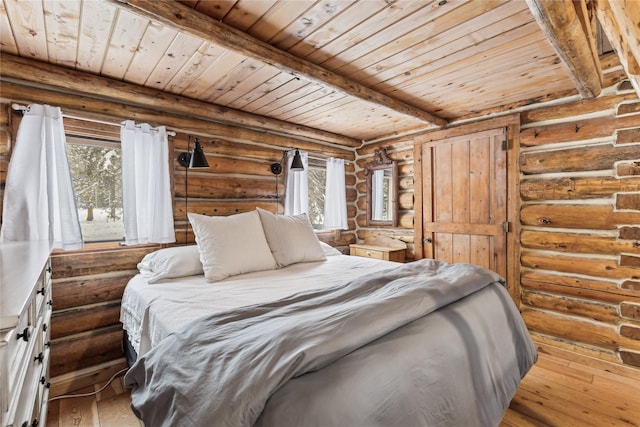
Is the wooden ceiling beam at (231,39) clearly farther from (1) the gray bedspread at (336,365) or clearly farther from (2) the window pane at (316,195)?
(2) the window pane at (316,195)

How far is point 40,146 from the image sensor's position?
2.08 metres

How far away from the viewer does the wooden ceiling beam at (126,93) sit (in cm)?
201

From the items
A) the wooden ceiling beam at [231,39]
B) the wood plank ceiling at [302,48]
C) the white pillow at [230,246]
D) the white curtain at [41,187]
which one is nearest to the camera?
the wooden ceiling beam at [231,39]

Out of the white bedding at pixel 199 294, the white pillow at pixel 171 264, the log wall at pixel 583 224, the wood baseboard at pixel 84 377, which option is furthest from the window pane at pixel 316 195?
the wood baseboard at pixel 84 377

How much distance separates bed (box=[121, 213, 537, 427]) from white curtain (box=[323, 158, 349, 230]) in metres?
2.07

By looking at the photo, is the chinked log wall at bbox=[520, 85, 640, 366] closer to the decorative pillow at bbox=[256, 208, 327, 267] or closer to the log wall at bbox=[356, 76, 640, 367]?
the log wall at bbox=[356, 76, 640, 367]

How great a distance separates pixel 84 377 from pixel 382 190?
11.9 ft

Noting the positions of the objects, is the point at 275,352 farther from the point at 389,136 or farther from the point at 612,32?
the point at 389,136

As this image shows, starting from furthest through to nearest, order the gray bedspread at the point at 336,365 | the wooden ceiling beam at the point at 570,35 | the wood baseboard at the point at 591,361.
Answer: the wood baseboard at the point at 591,361 < the wooden ceiling beam at the point at 570,35 < the gray bedspread at the point at 336,365

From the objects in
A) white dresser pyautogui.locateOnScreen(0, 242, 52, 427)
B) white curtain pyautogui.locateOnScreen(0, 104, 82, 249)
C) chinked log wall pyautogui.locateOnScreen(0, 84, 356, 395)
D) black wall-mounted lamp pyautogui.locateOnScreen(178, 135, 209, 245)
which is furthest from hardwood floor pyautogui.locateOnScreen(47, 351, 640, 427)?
black wall-mounted lamp pyautogui.locateOnScreen(178, 135, 209, 245)

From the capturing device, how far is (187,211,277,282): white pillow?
221cm

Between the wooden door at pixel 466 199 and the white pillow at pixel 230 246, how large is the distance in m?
2.08

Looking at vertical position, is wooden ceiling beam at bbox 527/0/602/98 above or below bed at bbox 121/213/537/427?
above

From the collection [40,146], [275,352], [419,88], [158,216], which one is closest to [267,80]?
[419,88]
